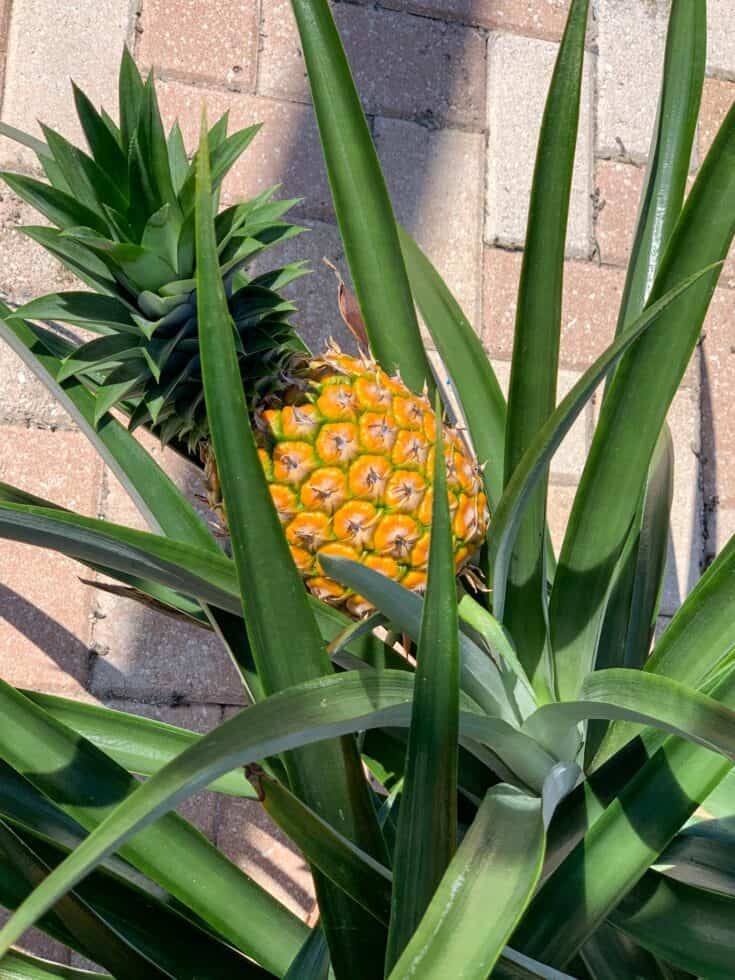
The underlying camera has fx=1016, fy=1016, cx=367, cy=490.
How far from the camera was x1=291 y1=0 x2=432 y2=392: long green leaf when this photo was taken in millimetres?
832

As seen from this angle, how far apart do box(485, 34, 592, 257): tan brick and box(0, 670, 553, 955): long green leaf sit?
0.97 metres

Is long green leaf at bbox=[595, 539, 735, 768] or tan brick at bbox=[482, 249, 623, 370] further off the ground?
tan brick at bbox=[482, 249, 623, 370]

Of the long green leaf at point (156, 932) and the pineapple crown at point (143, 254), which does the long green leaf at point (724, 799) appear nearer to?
the long green leaf at point (156, 932)

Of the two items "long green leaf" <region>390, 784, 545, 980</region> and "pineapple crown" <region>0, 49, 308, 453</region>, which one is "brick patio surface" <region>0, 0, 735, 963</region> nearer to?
"pineapple crown" <region>0, 49, 308, 453</region>

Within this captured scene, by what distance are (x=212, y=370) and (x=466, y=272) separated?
3.04 feet

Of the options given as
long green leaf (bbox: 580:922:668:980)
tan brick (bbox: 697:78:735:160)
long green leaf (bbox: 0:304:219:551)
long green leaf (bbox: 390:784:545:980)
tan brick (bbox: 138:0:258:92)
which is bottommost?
long green leaf (bbox: 580:922:668:980)

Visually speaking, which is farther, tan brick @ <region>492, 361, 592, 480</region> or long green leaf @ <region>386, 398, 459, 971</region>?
tan brick @ <region>492, 361, 592, 480</region>

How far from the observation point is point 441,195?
4.81 feet

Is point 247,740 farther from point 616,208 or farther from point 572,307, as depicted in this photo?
A: point 616,208

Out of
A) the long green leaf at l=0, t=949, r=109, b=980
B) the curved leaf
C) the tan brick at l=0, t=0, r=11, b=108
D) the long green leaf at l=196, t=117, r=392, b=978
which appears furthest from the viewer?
the tan brick at l=0, t=0, r=11, b=108

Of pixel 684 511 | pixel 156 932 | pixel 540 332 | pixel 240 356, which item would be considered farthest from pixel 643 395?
pixel 684 511

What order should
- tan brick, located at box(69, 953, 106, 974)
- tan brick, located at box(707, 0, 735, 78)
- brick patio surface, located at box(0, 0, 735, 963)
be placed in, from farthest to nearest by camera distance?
1. tan brick, located at box(707, 0, 735, 78)
2. brick patio surface, located at box(0, 0, 735, 963)
3. tan brick, located at box(69, 953, 106, 974)

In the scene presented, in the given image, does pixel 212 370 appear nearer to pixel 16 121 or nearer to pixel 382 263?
pixel 382 263

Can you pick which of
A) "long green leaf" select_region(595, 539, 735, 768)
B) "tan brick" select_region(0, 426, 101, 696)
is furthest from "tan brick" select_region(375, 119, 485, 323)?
"long green leaf" select_region(595, 539, 735, 768)
